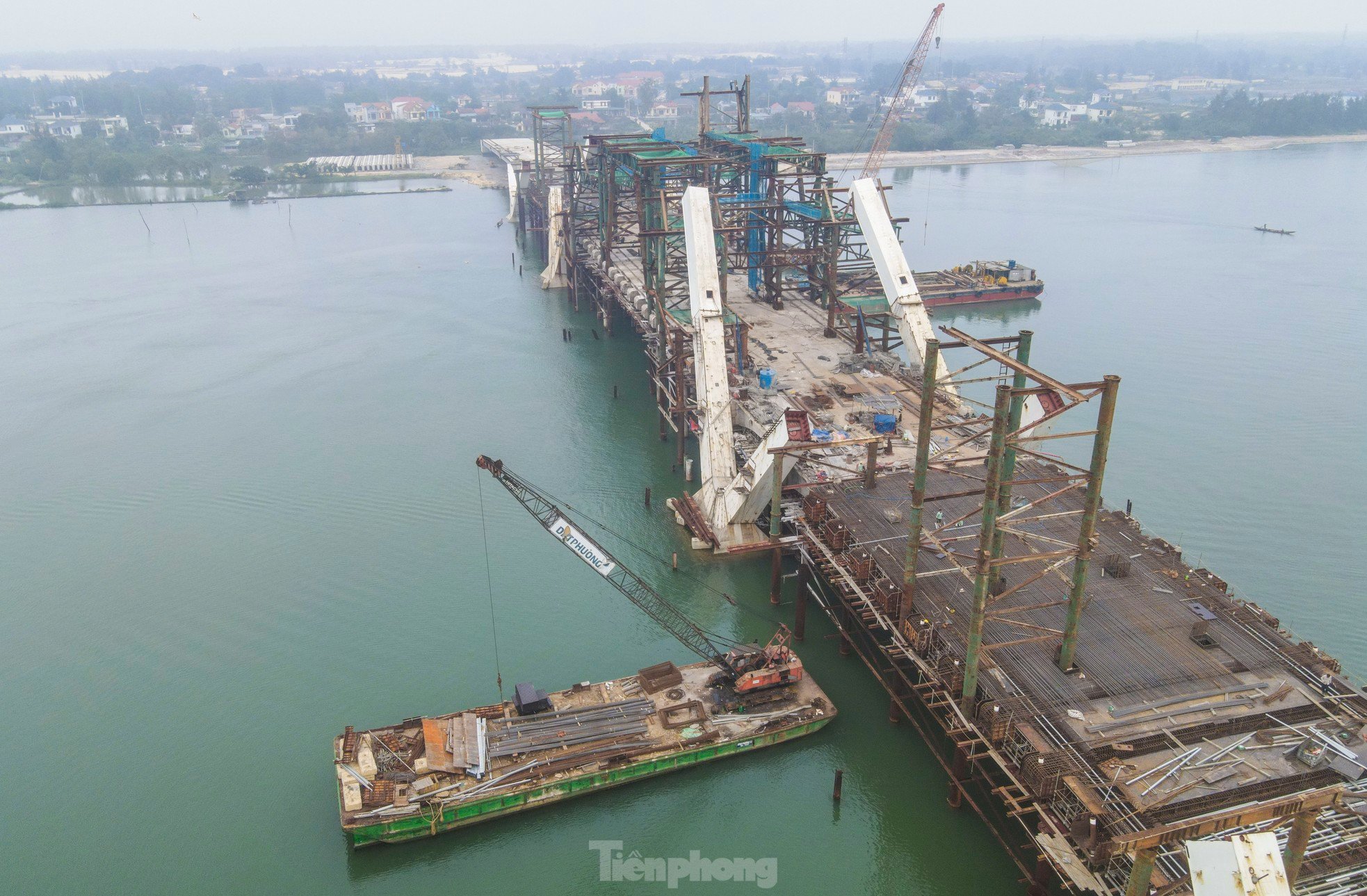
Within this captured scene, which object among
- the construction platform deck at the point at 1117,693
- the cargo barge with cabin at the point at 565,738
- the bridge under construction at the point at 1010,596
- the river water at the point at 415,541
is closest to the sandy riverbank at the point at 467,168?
the river water at the point at 415,541

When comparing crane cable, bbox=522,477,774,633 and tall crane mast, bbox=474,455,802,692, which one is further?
crane cable, bbox=522,477,774,633

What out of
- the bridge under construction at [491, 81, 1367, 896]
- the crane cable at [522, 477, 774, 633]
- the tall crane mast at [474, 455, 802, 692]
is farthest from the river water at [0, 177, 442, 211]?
the tall crane mast at [474, 455, 802, 692]

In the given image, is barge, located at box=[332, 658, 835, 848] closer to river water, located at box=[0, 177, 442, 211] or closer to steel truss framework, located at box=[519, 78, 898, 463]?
steel truss framework, located at box=[519, 78, 898, 463]

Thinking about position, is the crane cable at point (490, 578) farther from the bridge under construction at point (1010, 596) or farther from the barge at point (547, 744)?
the bridge under construction at point (1010, 596)

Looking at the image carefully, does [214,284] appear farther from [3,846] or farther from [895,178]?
[895,178]

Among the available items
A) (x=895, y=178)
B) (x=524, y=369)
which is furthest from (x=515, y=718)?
(x=895, y=178)

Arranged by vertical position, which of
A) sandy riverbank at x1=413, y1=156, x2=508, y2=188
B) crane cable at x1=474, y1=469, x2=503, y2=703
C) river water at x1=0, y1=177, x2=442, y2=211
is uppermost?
sandy riverbank at x1=413, y1=156, x2=508, y2=188

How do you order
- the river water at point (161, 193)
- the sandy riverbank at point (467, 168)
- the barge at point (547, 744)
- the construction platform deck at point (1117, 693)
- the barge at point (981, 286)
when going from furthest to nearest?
the sandy riverbank at point (467, 168) → the river water at point (161, 193) → the barge at point (981, 286) → the barge at point (547, 744) → the construction platform deck at point (1117, 693)
